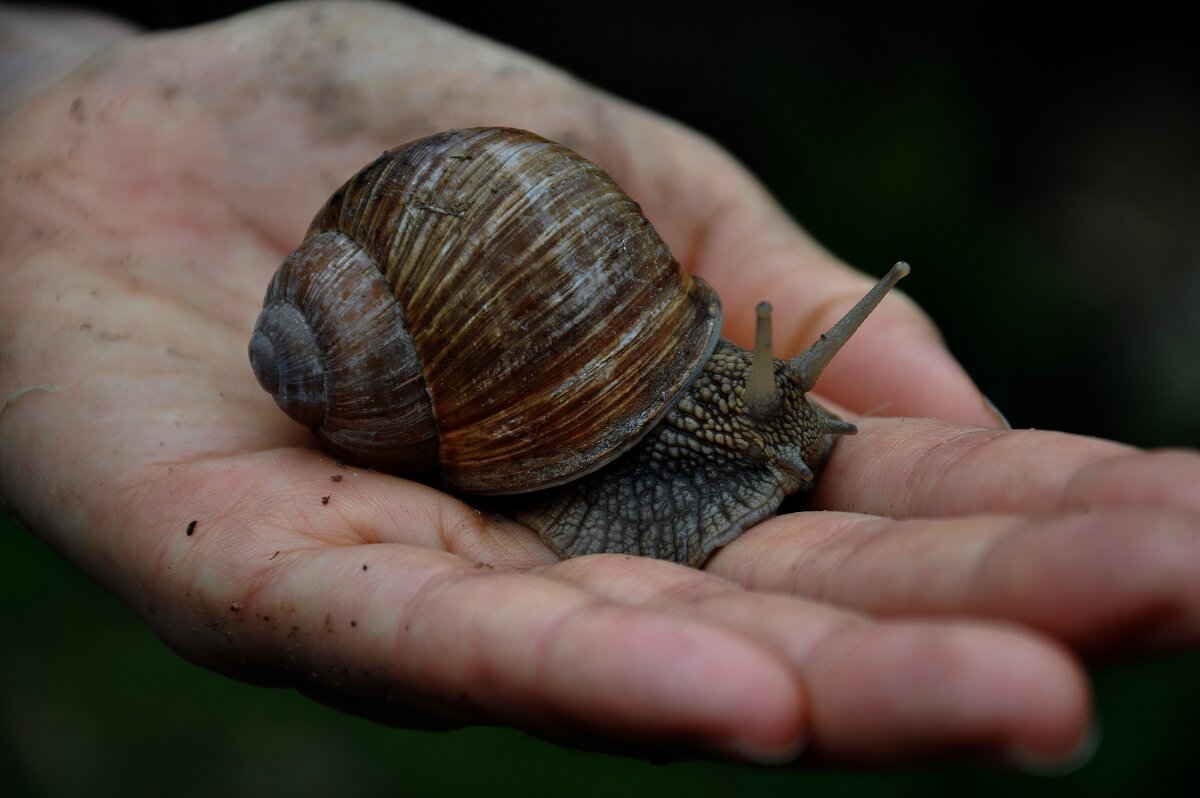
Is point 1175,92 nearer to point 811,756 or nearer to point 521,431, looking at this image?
point 521,431

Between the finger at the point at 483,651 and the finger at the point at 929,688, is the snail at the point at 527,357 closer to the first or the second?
the finger at the point at 483,651

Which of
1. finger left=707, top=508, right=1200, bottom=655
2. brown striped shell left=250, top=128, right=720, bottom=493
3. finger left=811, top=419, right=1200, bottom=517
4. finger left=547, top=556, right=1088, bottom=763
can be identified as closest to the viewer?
finger left=547, top=556, right=1088, bottom=763

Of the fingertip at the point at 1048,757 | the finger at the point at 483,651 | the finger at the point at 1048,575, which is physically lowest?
the finger at the point at 483,651

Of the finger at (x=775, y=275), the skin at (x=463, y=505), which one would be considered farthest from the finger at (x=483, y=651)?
the finger at (x=775, y=275)

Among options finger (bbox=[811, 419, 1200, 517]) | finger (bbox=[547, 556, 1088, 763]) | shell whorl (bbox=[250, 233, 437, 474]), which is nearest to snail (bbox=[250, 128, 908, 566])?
shell whorl (bbox=[250, 233, 437, 474])

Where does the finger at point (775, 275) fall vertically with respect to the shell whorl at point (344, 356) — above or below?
above

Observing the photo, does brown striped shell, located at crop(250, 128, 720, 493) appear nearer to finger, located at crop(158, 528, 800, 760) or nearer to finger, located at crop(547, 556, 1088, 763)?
finger, located at crop(158, 528, 800, 760)

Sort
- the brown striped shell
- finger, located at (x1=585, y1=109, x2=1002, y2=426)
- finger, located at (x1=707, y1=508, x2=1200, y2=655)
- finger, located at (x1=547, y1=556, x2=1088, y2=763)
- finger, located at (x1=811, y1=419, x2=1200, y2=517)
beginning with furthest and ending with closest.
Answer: finger, located at (x1=585, y1=109, x2=1002, y2=426) → the brown striped shell → finger, located at (x1=811, y1=419, x2=1200, y2=517) → finger, located at (x1=707, y1=508, x2=1200, y2=655) → finger, located at (x1=547, y1=556, x2=1088, y2=763)
